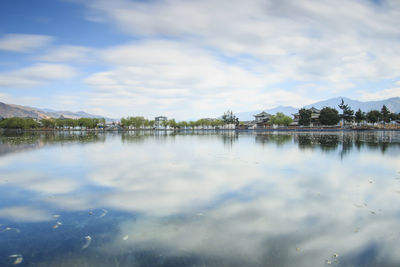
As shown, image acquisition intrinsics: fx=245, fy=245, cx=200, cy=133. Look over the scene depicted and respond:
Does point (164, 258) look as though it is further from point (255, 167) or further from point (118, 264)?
point (255, 167)

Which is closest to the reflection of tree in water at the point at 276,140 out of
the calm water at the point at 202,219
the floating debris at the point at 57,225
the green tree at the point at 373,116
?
the calm water at the point at 202,219

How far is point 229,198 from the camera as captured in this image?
8945mm

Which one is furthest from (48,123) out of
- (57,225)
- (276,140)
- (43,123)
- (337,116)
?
(57,225)

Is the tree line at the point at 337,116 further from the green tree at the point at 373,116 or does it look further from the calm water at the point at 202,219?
the calm water at the point at 202,219

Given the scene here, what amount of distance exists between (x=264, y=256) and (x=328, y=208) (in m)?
3.96

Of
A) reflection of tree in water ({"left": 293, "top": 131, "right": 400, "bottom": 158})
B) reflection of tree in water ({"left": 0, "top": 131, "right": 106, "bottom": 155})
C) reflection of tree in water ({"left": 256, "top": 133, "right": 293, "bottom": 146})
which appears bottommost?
reflection of tree in water ({"left": 293, "top": 131, "right": 400, "bottom": 158})

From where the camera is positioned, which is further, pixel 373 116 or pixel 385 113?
pixel 373 116

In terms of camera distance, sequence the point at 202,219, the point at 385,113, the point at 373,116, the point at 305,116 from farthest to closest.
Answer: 1. the point at 373,116
2. the point at 385,113
3. the point at 305,116
4. the point at 202,219

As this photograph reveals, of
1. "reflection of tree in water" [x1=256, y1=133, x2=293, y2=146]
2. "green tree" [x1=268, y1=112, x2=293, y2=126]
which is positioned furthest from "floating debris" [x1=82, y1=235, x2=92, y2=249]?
"green tree" [x1=268, y1=112, x2=293, y2=126]

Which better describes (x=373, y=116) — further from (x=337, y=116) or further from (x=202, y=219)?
(x=202, y=219)

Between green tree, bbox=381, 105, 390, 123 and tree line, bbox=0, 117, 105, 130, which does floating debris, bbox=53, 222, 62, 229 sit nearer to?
green tree, bbox=381, 105, 390, 123

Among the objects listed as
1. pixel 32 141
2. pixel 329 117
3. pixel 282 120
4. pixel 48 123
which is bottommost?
pixel 32 141

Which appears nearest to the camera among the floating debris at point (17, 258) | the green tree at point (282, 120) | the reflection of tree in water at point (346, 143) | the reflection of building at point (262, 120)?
the floating debris at point (17, 258)

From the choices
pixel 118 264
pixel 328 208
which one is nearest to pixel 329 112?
pixel 328 208
